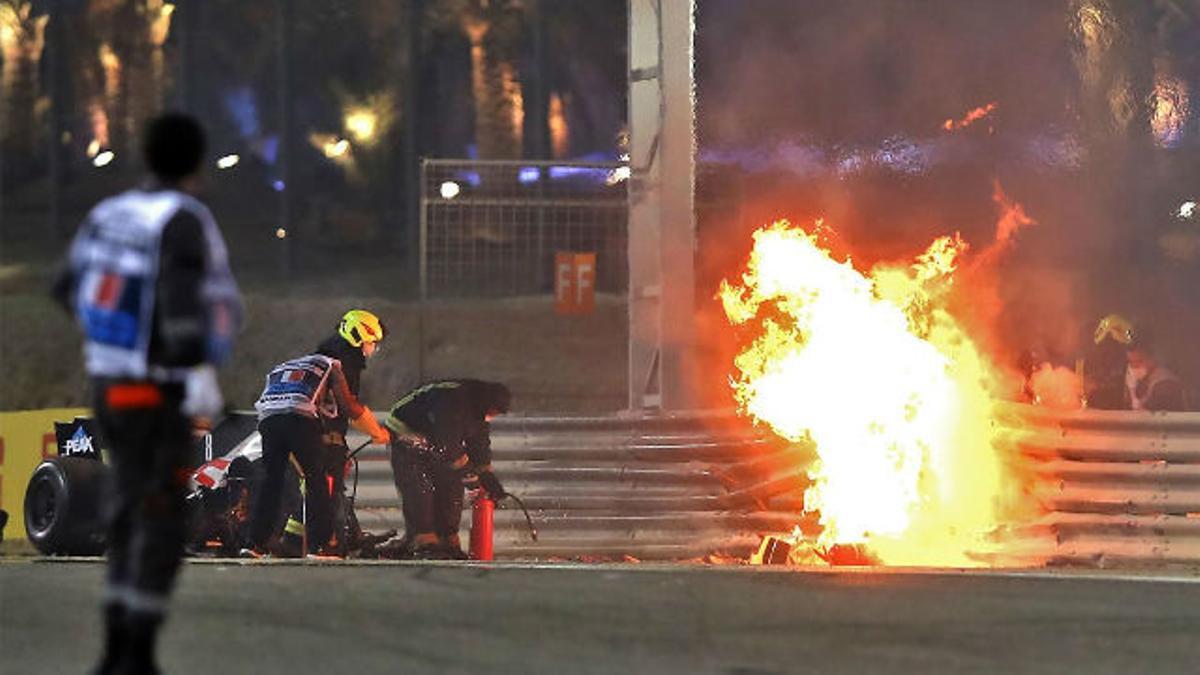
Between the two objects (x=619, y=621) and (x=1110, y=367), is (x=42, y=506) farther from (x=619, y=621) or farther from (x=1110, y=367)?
(x=1110, y=367)

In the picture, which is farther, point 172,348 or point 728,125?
point 728,125

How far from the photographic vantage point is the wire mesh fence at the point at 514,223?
20.3 metres

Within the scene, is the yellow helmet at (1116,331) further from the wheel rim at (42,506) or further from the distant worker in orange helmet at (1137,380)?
the wheel rim at (42,506)

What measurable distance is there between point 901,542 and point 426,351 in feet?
41.3

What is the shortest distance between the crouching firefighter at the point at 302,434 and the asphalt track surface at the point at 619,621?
264cm

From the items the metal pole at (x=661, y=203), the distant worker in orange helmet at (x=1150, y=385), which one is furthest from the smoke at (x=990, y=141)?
the metal pole at (x=661, y=203)

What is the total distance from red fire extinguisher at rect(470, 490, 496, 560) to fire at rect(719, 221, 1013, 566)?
2.03 metres

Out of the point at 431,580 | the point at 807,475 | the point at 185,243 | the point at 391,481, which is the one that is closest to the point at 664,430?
the point at 807,475

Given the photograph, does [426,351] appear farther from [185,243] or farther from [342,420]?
[185,243]

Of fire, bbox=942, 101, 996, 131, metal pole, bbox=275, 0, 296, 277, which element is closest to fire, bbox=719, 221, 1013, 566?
fire, bbox=942, 101, 996, 131

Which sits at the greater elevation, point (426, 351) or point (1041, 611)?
point (426, 351)

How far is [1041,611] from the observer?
768cm

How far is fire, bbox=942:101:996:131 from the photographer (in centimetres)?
2339

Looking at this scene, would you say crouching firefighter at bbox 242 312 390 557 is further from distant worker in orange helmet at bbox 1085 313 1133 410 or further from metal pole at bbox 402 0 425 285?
metal pole at bbox 402 0 425 285
